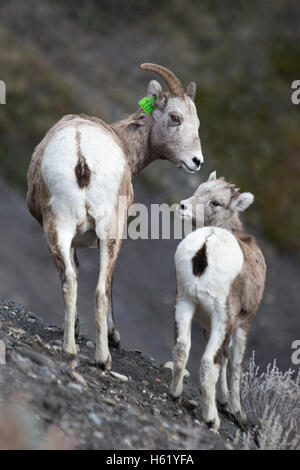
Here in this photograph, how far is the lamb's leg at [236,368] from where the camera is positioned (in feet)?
25.8

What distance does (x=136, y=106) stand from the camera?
23078 mm

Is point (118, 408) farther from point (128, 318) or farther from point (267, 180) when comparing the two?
point (267, 180)

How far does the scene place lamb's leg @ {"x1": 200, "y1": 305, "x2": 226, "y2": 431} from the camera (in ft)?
22.9

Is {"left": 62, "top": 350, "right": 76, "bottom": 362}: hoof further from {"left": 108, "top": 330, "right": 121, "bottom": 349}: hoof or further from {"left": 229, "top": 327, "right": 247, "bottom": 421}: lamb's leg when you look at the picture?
{"left": 229, "top": 327, "right": 247, "bottom": 421}: lamb's leg

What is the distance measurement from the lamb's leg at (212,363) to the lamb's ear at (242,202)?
1.75m

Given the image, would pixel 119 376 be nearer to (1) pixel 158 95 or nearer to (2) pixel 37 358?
(2) pixel 37 358

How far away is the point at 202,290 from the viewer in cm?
698

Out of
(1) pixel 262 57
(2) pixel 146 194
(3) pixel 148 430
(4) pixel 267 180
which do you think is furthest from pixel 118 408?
(1) pixel 262 57

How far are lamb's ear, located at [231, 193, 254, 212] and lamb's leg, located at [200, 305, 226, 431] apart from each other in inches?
69.1

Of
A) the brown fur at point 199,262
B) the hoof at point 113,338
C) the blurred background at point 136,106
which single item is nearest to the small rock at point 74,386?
the brown fur at point 199,262

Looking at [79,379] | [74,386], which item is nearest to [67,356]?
[79,379]

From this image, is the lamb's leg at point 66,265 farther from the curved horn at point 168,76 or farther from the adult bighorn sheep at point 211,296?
the curved horn at point 168,76

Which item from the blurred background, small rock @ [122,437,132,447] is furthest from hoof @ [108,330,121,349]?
the blurred background
